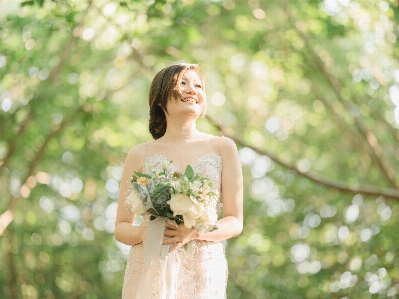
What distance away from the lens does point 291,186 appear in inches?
538

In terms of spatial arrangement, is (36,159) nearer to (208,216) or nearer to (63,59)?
(63,59)

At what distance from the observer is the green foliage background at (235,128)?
899cm

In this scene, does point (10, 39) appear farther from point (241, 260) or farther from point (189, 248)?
point (241, 260)

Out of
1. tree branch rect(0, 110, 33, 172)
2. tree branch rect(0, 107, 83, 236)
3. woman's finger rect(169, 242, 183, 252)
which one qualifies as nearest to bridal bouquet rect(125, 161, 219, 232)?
woman's finger rect(169, 242, 183, 252)

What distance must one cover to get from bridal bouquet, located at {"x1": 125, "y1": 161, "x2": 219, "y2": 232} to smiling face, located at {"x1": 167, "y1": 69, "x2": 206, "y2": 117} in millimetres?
503

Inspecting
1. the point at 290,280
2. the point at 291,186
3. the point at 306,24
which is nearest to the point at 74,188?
the point at 291,186

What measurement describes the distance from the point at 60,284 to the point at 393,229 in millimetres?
9436

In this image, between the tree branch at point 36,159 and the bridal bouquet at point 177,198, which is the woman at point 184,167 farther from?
the tree branch at point 36,159

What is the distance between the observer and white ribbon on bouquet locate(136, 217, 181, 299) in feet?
12.0

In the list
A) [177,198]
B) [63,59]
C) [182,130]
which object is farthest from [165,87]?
[63,59]

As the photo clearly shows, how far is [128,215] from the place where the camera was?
412 centimetres

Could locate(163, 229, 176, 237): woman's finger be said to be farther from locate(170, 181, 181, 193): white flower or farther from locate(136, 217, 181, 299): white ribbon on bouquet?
locate(170, 181, 181, 193): white flower

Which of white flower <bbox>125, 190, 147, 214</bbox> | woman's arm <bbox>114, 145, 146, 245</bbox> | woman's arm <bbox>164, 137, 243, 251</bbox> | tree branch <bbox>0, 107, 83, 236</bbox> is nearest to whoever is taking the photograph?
white flower <bbox>125, 190, 147, 214</bbox>

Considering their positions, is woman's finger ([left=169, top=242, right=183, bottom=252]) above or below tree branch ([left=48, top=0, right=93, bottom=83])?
above
